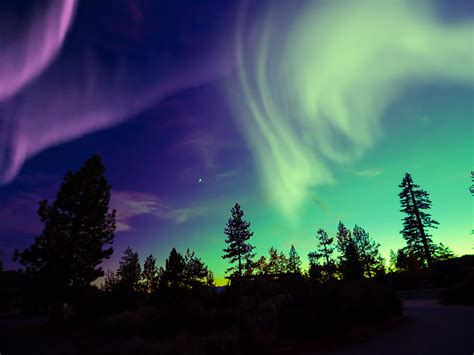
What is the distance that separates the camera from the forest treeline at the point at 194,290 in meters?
10.5

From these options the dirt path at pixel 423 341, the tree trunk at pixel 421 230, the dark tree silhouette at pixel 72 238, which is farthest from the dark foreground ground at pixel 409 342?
the tree trunk at pixel 421 230

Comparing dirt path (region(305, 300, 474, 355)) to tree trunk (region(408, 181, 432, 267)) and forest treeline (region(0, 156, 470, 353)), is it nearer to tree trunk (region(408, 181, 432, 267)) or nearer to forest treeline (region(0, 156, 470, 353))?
forest treeline (region(0, 156, 470, 353))

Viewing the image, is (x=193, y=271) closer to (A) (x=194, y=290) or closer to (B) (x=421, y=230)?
(A) (x=194, y=290)

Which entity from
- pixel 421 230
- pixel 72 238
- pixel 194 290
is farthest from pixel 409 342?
pixel 421 230

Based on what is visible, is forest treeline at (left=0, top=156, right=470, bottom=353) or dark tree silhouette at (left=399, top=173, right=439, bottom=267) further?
dark tree silhouette at (left=399, top=173, right=439, bottom=267)

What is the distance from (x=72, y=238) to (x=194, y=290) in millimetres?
13139

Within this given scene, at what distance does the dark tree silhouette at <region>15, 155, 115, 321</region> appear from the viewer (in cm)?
2486

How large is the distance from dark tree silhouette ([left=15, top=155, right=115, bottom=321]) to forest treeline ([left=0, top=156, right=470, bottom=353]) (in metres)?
0.08

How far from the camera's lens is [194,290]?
853 inches

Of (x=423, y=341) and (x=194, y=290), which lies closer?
(x=423, y=341)

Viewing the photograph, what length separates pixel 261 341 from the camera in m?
8.12

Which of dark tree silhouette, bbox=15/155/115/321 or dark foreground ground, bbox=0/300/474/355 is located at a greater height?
dark tree silhouette, bbox=15/155/115/321

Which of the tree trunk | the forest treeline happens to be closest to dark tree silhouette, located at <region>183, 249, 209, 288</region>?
the forest treeline

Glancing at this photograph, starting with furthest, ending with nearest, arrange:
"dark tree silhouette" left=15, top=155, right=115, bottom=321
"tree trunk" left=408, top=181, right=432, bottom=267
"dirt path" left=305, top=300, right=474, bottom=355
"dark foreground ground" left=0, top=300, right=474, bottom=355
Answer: "tree trunk" left=408, top=181, right=432, bottom=267
"dark tree silhouette" left=15, top=155, right=115, bottom=321
"dark foreground ground" left=0, top=300, right=474, bottom=355
"dirt path" left=305, top=300, right=474, bottom=355
